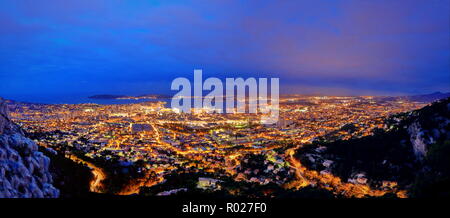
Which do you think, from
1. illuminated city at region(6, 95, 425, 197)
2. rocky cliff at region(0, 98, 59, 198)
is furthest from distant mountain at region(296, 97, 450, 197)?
rocky cliff at region(0, 98, 59, 198)

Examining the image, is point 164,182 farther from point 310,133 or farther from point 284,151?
point 310,133

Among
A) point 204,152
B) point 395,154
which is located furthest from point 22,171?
point 395,154

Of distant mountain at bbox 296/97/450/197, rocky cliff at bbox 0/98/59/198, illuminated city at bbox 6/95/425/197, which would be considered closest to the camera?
rocky cliff at bbox 0/98/59/198

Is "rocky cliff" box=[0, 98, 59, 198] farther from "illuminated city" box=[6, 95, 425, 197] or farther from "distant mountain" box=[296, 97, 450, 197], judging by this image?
"distant mountain" box=[296, 97, 450, 197]

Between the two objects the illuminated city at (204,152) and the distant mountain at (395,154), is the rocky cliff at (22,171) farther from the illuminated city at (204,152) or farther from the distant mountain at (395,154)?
the distant mountain at (395,154)

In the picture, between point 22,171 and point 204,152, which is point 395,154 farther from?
point 22,171
